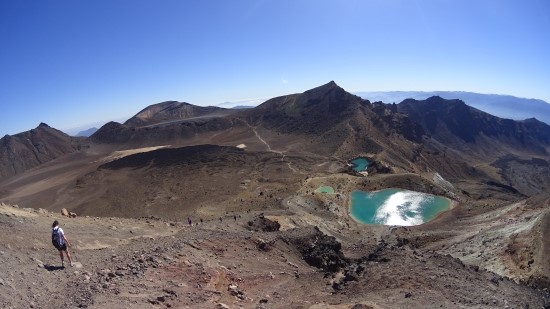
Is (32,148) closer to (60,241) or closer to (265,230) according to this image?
(265,230)

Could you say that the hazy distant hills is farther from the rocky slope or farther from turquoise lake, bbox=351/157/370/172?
the rocky slope

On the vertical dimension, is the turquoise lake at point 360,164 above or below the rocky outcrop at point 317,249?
above

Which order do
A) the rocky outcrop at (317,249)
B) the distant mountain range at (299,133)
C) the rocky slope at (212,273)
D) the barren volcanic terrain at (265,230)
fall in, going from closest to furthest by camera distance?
the rocky slope at (212,273) < the barren volcanic terrain at (265,230) < the rocky outcrop at (317,249) < the distant mountain range at (299,133)

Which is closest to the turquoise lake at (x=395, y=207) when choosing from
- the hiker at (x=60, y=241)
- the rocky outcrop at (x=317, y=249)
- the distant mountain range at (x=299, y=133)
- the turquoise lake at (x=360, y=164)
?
the turquoise lake at (x=360, y=164)

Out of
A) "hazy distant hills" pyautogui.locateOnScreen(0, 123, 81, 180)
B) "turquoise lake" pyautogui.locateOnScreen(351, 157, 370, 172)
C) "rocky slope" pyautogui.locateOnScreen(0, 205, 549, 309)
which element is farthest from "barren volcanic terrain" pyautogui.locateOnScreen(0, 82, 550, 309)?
"hazy distant hills" pyautogui.locateOnScreen(0, 123, 81, 180)

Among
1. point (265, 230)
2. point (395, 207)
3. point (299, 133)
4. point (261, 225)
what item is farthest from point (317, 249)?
point (299, 133)

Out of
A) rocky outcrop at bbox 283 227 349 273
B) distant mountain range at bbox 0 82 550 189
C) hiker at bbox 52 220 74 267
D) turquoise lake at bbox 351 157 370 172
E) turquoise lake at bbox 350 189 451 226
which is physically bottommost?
turquoise lake at bbox 350 189 451 226

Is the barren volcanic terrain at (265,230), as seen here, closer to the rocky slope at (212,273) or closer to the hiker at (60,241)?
the rocky slope at (212,273)
